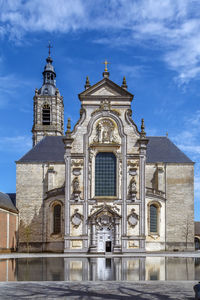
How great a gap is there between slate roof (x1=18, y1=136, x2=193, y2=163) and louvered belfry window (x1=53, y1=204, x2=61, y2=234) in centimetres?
680

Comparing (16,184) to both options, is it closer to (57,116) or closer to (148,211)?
(148,211)

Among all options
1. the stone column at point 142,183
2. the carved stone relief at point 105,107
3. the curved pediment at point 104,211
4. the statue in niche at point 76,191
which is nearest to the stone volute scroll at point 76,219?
the curved pediment at point 104,211

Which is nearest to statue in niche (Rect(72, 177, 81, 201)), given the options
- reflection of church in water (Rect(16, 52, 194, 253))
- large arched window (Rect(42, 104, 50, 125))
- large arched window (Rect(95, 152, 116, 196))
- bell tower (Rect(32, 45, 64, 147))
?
reflection of church in water (Rect(16, 52, 194, 253))

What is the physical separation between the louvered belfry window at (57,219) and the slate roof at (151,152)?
680 centimetres

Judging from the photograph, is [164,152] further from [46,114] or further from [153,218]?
[46,114]

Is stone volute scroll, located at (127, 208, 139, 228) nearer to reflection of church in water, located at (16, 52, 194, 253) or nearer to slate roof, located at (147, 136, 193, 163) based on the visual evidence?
reflection of church in water, located at (16, 52, 194, 253)

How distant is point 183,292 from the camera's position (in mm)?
13094

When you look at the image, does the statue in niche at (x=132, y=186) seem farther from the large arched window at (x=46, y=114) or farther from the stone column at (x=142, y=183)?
the large arched window at (x=46, y=114)

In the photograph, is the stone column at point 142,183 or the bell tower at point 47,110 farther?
the bell tower at point 47,110

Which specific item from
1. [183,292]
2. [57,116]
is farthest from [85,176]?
[57,116]

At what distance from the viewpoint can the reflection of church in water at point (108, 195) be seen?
38594 mm

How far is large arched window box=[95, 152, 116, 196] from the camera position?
3941 cm

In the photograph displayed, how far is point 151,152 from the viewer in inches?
1953

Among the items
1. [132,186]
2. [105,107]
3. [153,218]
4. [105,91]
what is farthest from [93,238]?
[105,91]
